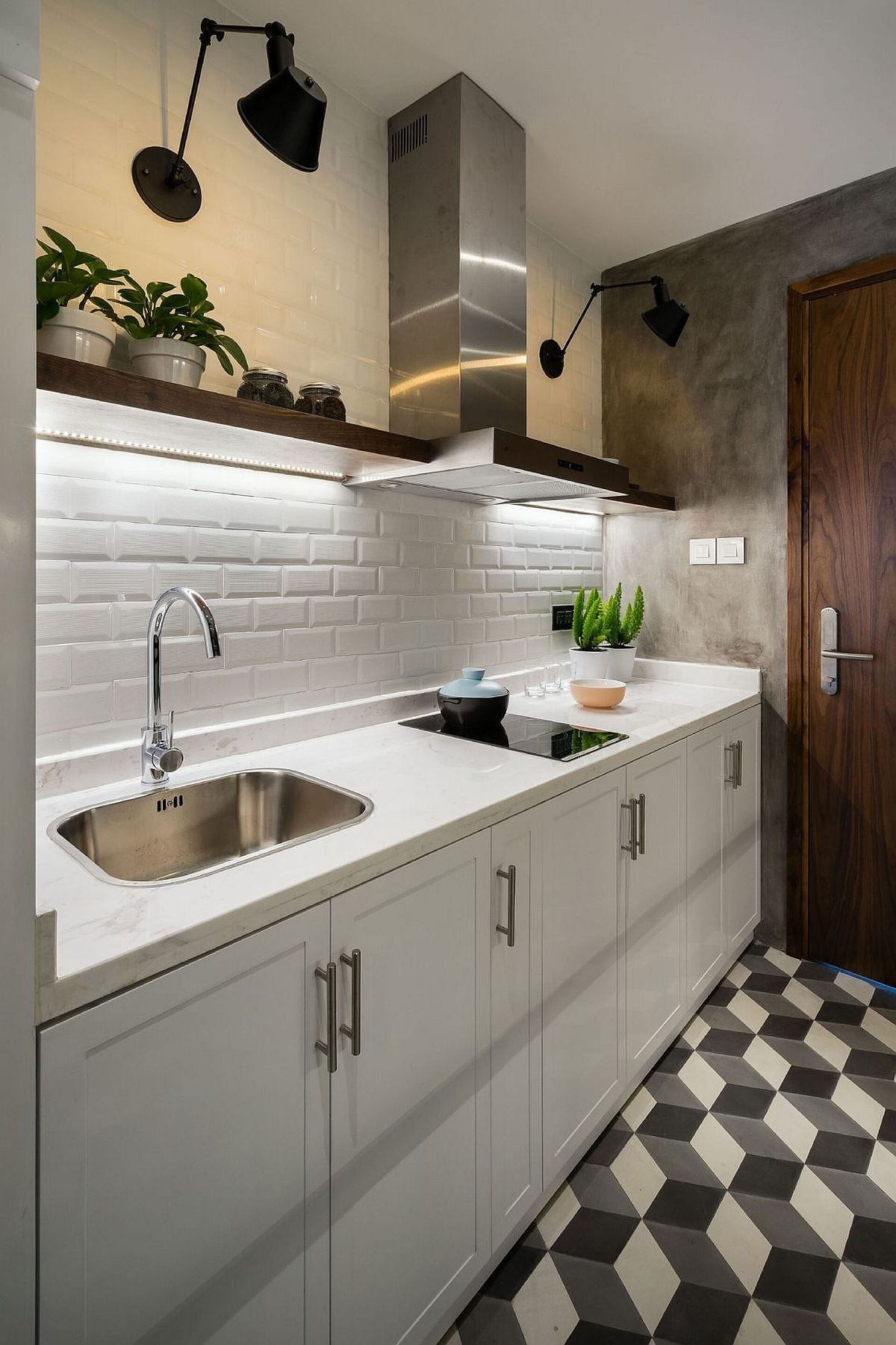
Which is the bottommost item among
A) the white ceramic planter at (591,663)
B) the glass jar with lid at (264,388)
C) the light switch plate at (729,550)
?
the white ceramic planter at (591,663)

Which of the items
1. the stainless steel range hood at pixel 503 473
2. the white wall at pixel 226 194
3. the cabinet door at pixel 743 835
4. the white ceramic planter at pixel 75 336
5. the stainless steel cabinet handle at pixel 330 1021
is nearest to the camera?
the stainless steel cabinet handle at pixel 330 1021

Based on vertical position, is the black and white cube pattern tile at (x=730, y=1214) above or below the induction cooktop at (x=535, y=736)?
below

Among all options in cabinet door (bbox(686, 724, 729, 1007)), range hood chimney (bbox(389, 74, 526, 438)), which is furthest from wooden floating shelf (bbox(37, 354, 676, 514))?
cabinet door (bbox(686, 724, 729, 1007))

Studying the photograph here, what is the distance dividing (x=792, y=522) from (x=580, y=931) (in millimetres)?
1707

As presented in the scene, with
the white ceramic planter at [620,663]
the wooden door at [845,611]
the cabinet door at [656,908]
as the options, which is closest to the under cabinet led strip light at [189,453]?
the cabinet door at [656,908]

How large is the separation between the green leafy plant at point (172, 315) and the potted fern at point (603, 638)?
63.3 inches

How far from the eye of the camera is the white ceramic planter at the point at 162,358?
4.09 feet

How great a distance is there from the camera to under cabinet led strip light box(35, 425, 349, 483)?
1.32m

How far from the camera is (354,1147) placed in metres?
1.03

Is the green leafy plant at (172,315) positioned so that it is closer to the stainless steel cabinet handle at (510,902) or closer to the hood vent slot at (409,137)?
the hood vent slot at (409,137)

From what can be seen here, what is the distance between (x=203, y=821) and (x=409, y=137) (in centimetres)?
190

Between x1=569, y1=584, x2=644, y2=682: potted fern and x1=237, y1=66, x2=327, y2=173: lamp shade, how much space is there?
1692 millimetres

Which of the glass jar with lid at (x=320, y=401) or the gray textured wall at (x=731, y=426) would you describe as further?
the gray textured wall at (x=731, y=426)

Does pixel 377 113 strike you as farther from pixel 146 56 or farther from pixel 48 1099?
pixel 48 1099
